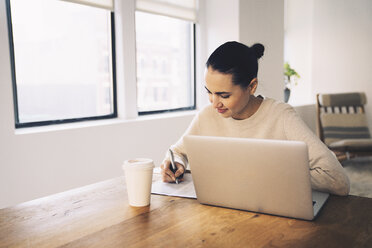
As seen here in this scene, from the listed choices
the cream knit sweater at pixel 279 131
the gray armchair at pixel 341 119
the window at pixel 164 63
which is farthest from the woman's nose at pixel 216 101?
the gray armchair at pixel 341 119

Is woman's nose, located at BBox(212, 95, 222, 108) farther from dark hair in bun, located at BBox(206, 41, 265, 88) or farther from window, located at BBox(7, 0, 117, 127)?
window, located at BBox(7, 0, 117, 127)

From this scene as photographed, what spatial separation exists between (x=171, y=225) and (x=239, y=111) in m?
0.67

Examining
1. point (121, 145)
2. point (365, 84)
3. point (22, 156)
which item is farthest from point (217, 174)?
point (365, 84)

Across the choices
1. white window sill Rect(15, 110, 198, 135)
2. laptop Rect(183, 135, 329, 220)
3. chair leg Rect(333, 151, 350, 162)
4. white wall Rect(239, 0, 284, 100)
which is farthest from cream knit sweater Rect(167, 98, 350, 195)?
chair leg Rect(333, 151, 350, 162)

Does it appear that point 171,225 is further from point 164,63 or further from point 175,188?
point 164,63

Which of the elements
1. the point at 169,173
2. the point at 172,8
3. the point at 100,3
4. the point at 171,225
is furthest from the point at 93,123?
the point at 171,225

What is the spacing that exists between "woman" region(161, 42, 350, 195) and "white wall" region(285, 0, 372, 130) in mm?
3107

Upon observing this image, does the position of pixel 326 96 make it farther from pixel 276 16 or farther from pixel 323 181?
pixel 323 181

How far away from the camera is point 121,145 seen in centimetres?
261

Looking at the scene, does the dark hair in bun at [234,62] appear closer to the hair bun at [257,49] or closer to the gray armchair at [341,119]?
the hair bun at [257,49]

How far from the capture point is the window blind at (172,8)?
2.82 metres

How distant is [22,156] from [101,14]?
48.5 inches

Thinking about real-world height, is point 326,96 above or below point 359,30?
below

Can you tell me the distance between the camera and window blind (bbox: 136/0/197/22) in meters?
2.82
